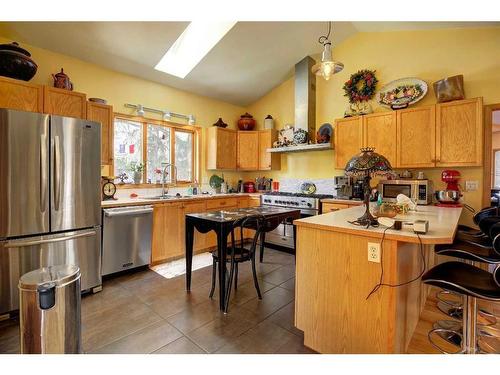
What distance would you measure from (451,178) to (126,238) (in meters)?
4.07

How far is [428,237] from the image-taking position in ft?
4.33

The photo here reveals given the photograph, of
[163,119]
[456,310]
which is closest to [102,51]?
[163,119]

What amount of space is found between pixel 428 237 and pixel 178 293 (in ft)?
7.50

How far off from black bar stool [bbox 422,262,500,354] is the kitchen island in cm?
17

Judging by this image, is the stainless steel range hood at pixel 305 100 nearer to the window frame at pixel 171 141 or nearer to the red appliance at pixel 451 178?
the window frame at pixel 171 141

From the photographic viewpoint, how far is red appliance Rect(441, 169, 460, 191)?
310cm

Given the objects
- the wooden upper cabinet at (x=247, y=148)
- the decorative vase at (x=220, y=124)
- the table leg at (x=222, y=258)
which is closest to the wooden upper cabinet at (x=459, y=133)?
the table leg at (x=222, y=258)

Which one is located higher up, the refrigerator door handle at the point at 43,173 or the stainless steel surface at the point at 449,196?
the refrigerator door handle at the point at 43,173

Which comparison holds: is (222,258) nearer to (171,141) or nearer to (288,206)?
(288,206)

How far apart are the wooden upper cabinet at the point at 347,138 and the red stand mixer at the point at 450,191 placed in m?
1.12

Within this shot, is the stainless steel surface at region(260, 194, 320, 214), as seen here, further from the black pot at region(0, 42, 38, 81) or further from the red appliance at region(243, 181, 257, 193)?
the black pot at region(0, 42, 38, 81)

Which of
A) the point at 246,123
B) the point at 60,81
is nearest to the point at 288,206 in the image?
the point at 246,123

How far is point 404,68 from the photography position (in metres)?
3.59

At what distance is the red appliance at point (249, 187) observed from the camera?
5098 mm
